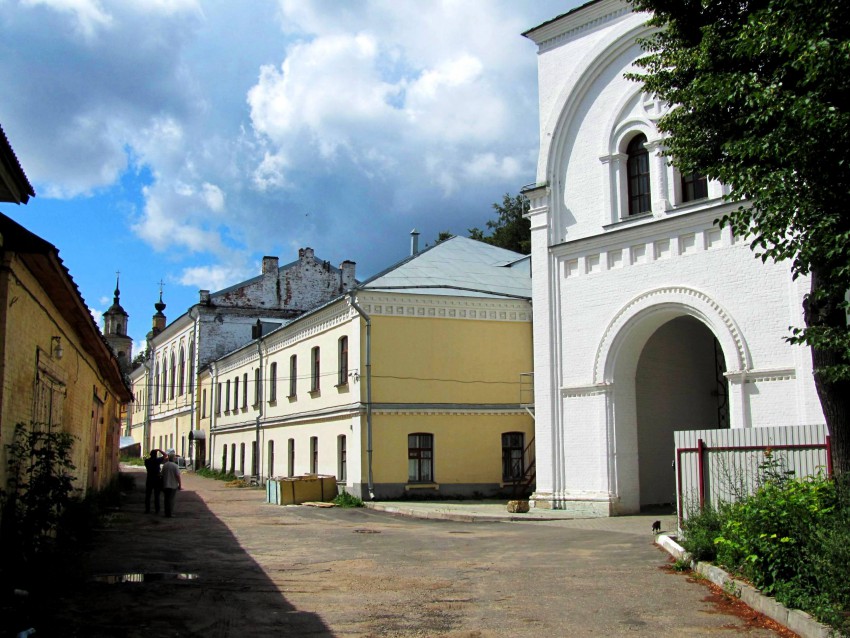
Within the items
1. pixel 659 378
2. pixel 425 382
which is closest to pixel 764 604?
pixel 659 378

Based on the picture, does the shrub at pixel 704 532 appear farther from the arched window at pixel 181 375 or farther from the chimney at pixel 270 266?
the arched window at pixel 181 375

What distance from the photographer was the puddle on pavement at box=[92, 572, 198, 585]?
995 centimetres

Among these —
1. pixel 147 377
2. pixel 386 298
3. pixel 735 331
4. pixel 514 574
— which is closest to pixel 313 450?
pixel 386 298

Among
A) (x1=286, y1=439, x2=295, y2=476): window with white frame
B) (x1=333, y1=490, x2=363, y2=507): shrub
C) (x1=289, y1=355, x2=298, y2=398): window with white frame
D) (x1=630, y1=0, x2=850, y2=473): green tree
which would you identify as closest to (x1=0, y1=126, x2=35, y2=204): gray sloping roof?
(x1=630, y1=0, x2=850, y2=473): green tree

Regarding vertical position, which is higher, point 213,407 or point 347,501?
point 213,407

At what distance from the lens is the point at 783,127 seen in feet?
28.0

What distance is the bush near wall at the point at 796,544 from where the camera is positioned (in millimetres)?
7094

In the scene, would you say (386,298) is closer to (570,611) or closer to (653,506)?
(653,506)

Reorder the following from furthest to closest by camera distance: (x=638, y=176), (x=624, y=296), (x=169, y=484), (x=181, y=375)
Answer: (x=181, y=375)
(x=169, y=484)
(x=638, y=176)
(x=624, y=296)

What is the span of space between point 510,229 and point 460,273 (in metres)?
24.4

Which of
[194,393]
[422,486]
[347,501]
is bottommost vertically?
[347,501]

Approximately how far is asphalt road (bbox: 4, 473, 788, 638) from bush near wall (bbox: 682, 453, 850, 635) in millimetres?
532

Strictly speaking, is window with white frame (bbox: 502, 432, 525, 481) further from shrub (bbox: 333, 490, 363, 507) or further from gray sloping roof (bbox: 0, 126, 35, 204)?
gray sloping roof (bbox: 0, 126, 35, 204)

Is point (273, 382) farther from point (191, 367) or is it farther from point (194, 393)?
point (191, 367)
